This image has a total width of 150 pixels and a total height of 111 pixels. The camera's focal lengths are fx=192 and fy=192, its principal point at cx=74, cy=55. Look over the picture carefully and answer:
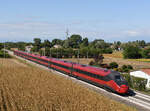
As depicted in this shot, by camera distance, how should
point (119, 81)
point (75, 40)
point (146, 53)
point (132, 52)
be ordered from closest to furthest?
1. point (119, 81)
2. point (146, 53)
3. point (132, 52)
4. point (75, 40)

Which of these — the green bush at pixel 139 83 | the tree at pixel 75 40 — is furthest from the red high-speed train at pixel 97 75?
the tree at pixel 75 40

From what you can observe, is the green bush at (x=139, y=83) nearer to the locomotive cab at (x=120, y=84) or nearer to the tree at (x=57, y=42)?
the locomotive cab at (x=120, y=84)

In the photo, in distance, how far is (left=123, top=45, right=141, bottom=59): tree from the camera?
93.0m

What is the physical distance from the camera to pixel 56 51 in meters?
94.9

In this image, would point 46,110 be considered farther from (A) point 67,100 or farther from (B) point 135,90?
(B) point 135,90

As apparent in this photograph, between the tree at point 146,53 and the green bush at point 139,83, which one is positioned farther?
the tree at point 146,53

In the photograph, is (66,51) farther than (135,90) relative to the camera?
Yes

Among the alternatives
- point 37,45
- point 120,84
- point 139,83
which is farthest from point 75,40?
point 120,84

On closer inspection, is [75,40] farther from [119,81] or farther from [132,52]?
[119,81]

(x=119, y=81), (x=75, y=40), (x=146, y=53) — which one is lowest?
(x=119, y=81)

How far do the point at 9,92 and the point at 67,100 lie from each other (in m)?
7.49

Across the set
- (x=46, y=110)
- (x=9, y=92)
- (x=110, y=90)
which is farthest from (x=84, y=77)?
(x=46, y=110)

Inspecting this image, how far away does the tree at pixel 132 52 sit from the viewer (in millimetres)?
92963

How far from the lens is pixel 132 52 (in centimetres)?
9312
